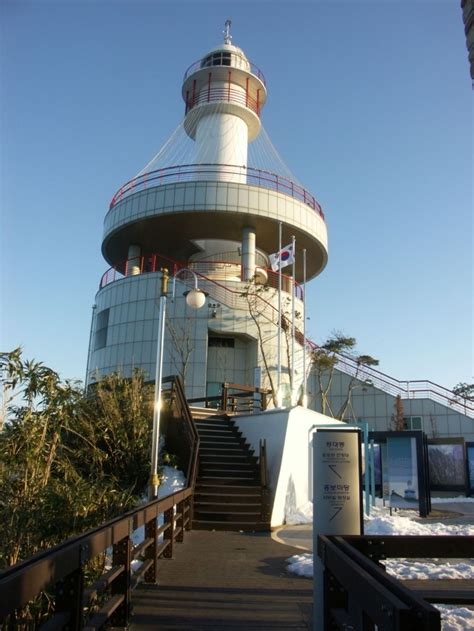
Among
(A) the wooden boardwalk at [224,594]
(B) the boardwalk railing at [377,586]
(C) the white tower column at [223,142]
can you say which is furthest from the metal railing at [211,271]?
(B) the boardwalk railing at [377,586]

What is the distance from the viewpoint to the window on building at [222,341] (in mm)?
27844

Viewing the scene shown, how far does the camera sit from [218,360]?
2753 cm

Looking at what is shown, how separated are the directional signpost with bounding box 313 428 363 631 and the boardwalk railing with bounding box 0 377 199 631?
70.3 inches

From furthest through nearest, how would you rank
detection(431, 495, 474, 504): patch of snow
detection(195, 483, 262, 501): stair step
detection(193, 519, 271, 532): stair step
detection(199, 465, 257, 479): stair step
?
detection(431, 495, 474, 504): patch of snow
detection(199, 465, 257, 479): stair step
detection(195, 483, 262, 501): stair step
detection(193, 519, 271, 532): stair step

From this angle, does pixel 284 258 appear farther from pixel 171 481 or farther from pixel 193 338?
pixel 171 481

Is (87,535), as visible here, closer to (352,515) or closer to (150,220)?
(352,515)

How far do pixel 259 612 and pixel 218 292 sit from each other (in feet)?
73.0

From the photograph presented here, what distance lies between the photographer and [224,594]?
231 inches

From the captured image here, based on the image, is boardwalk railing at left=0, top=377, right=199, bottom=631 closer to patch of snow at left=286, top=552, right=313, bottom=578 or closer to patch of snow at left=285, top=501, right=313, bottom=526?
patch of snow at left=286, top=552, right=313, bottom=578

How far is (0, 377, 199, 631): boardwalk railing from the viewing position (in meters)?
2.46

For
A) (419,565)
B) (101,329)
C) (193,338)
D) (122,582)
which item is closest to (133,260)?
(101,329)

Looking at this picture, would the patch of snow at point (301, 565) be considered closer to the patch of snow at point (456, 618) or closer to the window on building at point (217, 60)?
the patch of snow at point (456, 618)

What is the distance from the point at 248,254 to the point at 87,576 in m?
23.0

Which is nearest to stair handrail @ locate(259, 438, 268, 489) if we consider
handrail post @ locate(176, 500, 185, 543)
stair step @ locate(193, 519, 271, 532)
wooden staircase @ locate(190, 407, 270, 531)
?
wooden staircase @ locate(190, 407, 270, 531)
